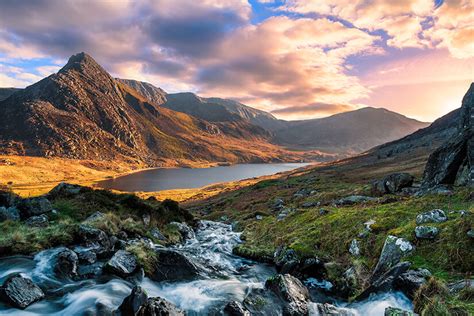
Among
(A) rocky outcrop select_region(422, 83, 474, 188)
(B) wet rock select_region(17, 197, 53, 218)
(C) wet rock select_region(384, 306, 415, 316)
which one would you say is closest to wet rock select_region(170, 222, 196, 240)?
(B) wet rock select_region(17, 197, 53, 218)

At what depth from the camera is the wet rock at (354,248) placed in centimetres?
1588

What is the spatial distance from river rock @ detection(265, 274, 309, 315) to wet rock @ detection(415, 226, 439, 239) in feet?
20.6


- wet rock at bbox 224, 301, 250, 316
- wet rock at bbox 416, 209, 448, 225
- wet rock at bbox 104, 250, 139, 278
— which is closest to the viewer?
wet rock at bbox 224, 301, 250, 316

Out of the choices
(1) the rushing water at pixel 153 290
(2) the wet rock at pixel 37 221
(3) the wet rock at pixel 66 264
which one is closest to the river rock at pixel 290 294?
(1) the rushing water at pixel 153 290

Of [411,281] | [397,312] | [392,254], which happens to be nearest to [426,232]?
[392,254]

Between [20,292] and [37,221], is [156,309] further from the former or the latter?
[37,221]

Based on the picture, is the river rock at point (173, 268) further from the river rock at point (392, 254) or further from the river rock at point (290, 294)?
the river rock at point (392, 254)

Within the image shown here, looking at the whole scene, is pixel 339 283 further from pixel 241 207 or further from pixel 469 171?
pixel 241 207

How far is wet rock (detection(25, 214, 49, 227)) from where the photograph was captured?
19438 mm

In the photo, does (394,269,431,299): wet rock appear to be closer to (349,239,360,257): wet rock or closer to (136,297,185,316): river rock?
(349,239,360,257): wet rock

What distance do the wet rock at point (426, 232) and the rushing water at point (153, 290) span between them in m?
3.84

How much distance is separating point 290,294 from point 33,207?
66.1 feet

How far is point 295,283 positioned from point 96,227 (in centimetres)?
1404

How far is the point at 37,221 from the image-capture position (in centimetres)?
1978
